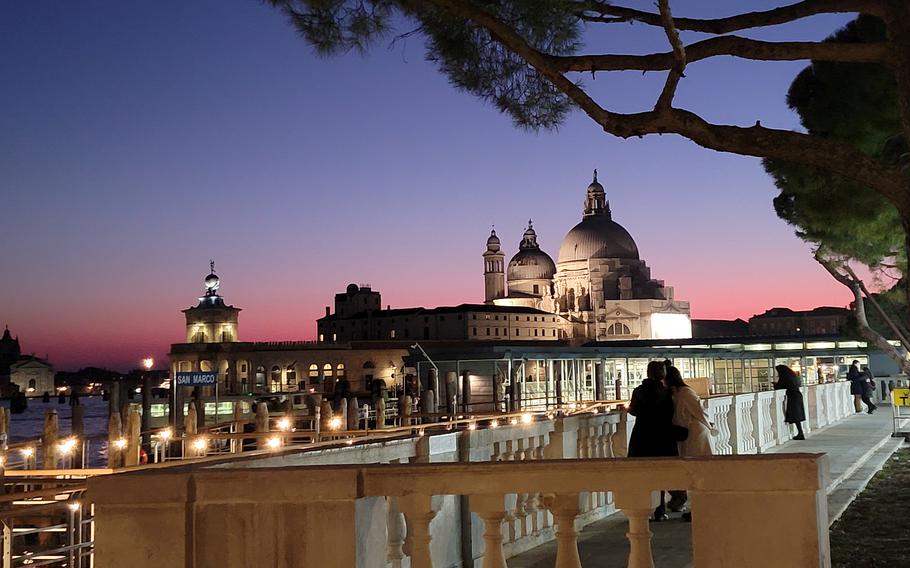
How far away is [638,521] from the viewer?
10.3 ft

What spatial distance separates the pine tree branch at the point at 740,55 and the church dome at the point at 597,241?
88090mm

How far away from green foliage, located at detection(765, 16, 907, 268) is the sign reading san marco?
1029cm

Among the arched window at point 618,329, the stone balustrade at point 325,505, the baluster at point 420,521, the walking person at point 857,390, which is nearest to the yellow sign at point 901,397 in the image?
the walking person at point 857,390

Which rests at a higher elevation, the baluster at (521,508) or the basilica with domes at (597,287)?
the basilica with domes at (597,287)

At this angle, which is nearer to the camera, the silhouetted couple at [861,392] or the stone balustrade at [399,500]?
the stone balustrade at [399,500]

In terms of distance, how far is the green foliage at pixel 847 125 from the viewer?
875 centimetres

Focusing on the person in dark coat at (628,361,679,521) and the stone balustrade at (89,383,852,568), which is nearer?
the stone balustrade at (89,383,852,568)

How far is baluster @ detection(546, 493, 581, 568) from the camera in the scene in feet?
10.5

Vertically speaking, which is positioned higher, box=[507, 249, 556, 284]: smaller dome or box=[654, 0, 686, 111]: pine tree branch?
box=[507, 249, 556, 284]: smaller dome

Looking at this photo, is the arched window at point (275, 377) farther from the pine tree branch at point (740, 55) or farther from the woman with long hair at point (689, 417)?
the pine tree branch at point (740, 55)

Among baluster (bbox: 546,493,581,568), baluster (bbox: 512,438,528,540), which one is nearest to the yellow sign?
baluster (bbox: 512,438,528,540)

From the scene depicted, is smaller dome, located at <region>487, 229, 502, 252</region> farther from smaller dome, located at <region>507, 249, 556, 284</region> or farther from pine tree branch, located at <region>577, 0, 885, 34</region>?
pine tree branch, located at <region>577, 0, 885, 34</region>

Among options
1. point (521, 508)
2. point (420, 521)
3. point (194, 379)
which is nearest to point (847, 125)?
point (521, 508)

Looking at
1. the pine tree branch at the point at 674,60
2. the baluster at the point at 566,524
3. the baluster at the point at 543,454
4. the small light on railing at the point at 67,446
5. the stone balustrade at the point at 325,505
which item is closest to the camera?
the stone balustrade at the point at 325,505
